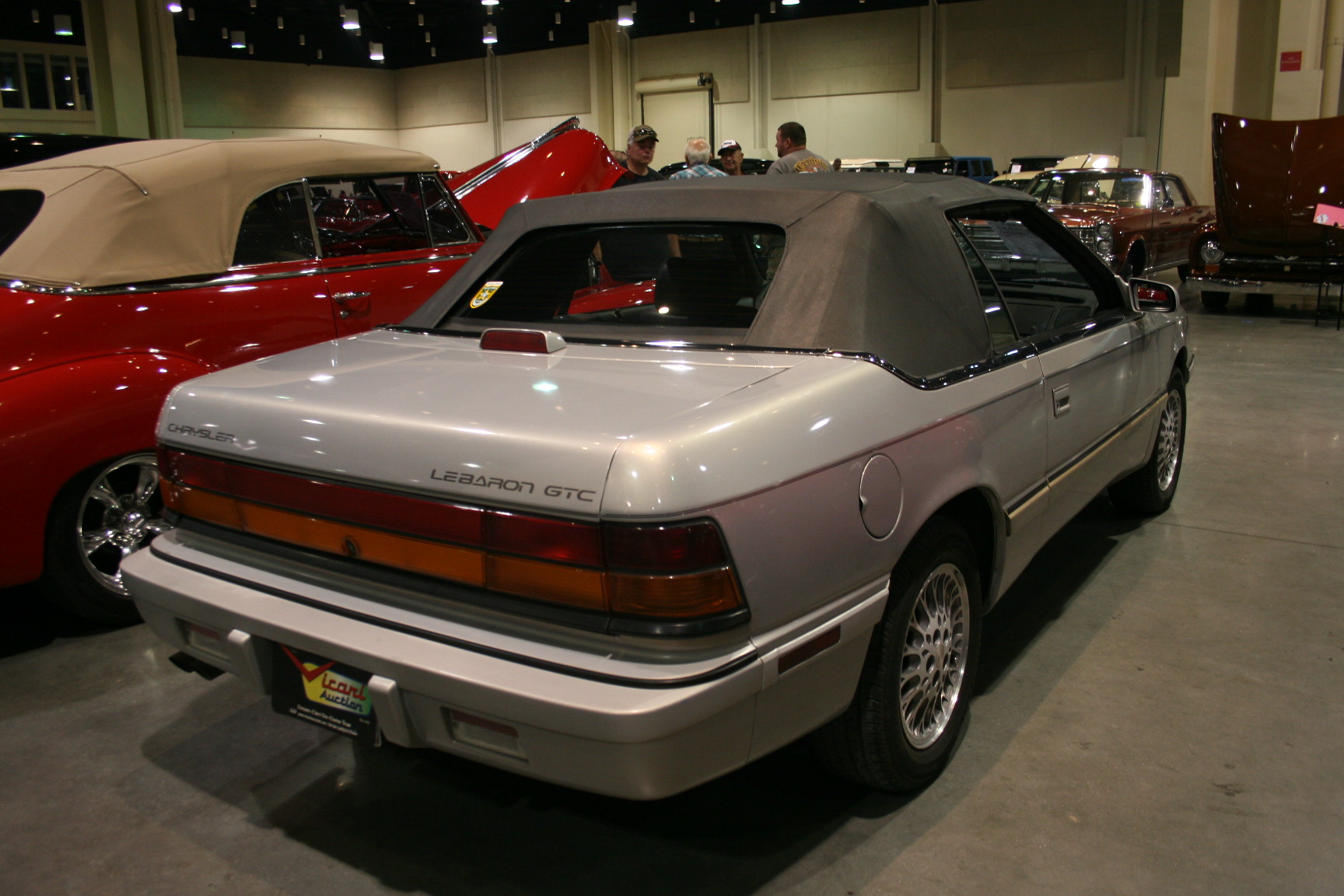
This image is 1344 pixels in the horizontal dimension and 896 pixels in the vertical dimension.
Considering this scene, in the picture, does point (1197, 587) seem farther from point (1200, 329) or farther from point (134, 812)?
point (1200, 329)

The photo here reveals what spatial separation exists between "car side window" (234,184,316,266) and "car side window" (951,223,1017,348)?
2.66m

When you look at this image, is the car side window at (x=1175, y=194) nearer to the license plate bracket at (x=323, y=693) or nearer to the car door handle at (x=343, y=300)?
the car door handle at (x=343, y=300)

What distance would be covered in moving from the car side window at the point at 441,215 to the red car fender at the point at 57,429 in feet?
5.71

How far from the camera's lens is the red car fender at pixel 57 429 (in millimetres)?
3004

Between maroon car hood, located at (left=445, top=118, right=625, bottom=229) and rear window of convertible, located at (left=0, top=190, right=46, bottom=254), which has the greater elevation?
maroon car hood, located at (left=445, top=118, right=625, bottom=229)

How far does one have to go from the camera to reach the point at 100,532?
3361 mm

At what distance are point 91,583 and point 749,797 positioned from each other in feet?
7.58

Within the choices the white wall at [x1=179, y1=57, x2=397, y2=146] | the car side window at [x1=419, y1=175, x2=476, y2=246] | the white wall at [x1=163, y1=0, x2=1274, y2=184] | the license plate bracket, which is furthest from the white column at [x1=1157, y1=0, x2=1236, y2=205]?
the white wall at [x1=179, y1=57, x2=397, y2=146]

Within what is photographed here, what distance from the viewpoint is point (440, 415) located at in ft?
6.23

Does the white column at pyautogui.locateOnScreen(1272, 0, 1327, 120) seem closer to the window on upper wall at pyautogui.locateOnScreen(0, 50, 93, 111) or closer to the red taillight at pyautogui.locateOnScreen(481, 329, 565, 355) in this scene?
the red taillight at pyautogui.locateOnScreen(481, 329, 565, 355)

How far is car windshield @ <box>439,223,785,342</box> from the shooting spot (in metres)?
2.49

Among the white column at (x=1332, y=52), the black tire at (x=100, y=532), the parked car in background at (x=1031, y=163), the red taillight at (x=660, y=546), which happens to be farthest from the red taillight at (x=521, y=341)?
the parked car in background at (x=1031, y=163)

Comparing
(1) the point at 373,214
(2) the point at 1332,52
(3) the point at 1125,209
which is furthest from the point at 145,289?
(2) the point at 1332,52

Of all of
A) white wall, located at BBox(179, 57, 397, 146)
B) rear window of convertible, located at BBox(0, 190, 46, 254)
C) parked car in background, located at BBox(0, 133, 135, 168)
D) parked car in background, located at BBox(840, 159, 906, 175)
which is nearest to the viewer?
rear window of convertible, located at BBox(0, 190, 46, 254)
